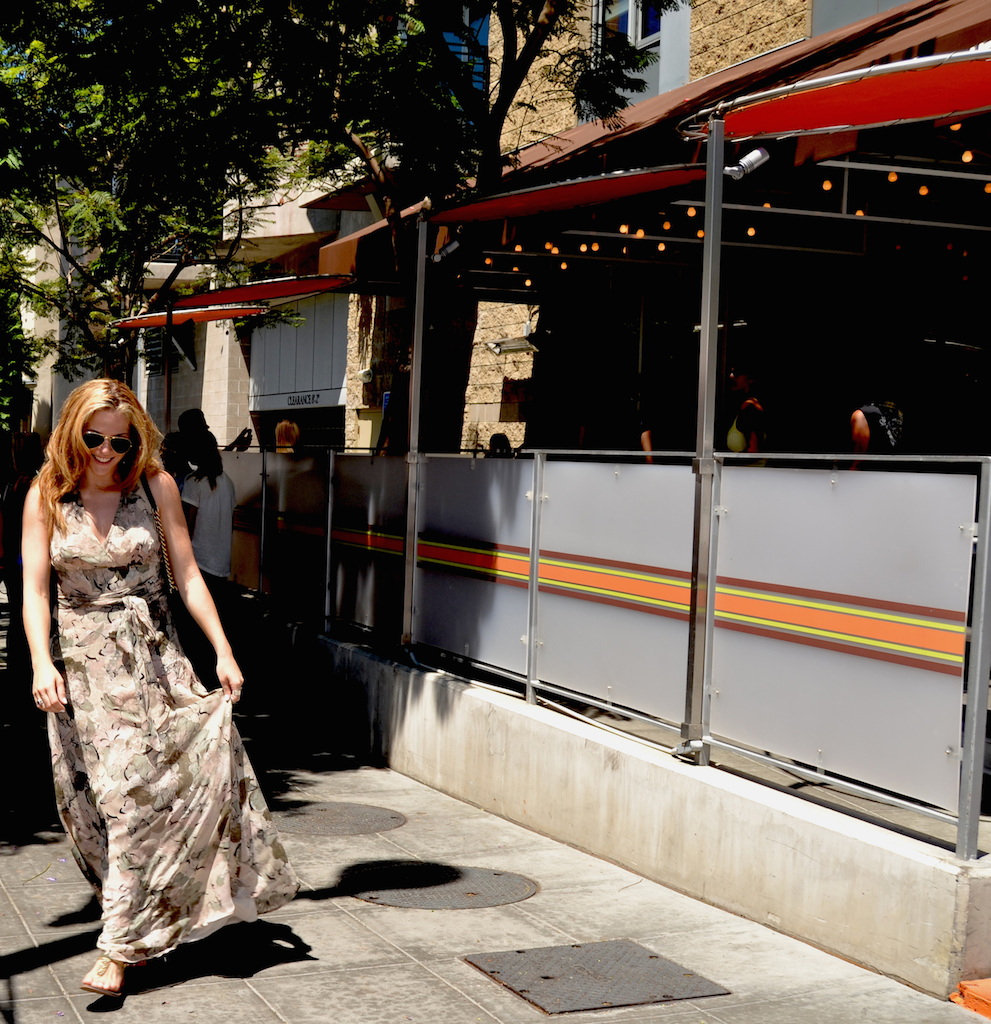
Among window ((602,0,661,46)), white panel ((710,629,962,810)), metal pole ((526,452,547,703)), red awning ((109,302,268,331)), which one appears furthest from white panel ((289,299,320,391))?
white panel ((710,629,962,810))

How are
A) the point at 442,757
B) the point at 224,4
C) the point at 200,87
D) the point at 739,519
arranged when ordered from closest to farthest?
the point at 739,519 → the point at 442,757 → the point at 224,4 → the point at 200,87

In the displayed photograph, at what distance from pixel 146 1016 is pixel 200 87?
33.1 feet

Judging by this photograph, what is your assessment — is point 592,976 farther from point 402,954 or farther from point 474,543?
point 474,543

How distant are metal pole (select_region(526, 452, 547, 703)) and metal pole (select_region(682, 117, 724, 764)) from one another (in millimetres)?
1365

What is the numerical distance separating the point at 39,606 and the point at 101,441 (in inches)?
23.4

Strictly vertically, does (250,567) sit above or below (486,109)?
below

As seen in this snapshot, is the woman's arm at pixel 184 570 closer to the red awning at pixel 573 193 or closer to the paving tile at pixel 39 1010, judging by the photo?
the paving tile at pixel 39 1010

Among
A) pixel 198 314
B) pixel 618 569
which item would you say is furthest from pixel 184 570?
pixel 198 314

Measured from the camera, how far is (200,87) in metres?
12.7

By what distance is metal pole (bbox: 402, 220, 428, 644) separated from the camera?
8648 millimetres

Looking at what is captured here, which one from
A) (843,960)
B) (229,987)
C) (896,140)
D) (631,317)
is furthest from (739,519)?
(631,317)

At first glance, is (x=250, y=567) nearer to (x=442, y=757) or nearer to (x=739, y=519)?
(x=442, y=757)

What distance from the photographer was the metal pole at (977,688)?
4535mm

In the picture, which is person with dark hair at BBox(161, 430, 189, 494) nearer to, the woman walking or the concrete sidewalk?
the concrete sidewalk
